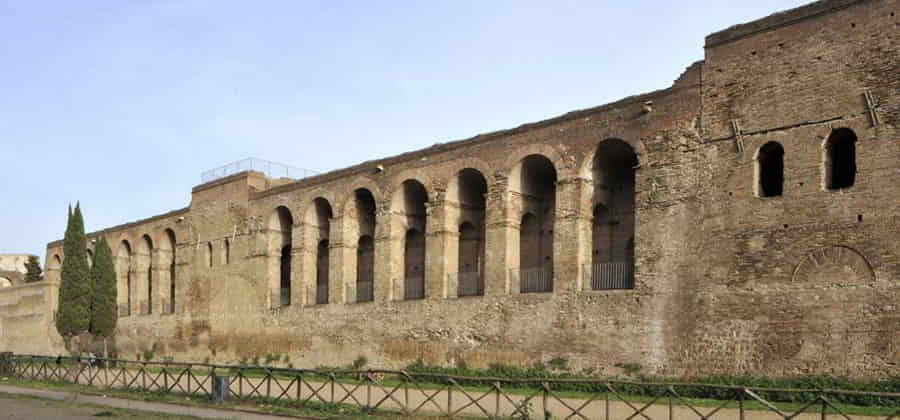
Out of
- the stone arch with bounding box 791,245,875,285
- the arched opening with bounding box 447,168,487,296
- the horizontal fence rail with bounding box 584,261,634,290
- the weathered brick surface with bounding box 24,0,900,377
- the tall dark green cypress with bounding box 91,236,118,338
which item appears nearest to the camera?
the stone arch with bounding box 791,245,875,285

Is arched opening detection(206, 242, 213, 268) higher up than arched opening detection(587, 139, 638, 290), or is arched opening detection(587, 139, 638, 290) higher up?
arched opening detection(587, 139, 638, 290)

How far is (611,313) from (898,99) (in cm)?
730

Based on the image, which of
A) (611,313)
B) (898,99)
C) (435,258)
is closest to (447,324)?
(435,258)

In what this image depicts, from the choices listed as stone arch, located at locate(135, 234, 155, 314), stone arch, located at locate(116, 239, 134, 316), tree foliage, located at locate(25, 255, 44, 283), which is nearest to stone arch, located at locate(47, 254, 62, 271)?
stone arch, located at locate(116, 239, 134, 316)

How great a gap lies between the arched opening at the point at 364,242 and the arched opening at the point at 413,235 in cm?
124

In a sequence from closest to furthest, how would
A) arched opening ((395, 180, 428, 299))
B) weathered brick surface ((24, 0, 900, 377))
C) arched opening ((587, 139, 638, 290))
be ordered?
1. weathered brick surface ((24, 0, 900, 377))
2. arched opening ((587, 139, 638, 290))
3. arched opening ((395, 180, 428, 299))

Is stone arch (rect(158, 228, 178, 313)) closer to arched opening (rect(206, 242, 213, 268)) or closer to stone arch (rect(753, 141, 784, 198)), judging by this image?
arched opening (rect(206, 242, 213, 268))

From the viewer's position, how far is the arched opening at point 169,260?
38.9 meters

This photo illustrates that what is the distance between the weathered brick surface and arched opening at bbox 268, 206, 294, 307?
4.37 m

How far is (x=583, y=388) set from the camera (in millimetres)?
19469

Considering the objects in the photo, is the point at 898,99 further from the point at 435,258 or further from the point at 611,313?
the point at 435,258

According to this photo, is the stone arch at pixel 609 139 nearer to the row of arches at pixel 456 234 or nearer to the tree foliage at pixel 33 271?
the row of arches at pixel 456 234

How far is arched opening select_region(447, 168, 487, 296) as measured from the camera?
1009 inches

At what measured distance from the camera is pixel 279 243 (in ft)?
107
